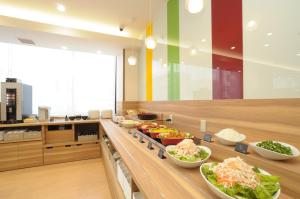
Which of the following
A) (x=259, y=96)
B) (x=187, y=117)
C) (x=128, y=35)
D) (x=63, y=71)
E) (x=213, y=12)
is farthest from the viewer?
(x=63, y=71)

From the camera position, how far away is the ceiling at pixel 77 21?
2785 millimetres

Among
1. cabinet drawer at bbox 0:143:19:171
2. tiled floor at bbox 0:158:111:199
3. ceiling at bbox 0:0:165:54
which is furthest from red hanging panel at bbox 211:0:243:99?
cabinet drawer at bbox 0:143:19:171

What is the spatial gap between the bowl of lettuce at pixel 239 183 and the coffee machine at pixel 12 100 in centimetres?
385

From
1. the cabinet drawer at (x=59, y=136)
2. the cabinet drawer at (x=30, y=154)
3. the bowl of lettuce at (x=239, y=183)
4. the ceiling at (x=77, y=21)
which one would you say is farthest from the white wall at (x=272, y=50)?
the cabinet drawer at (x=30, y=154)

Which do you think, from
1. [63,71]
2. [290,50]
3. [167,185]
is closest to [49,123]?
[63,71]

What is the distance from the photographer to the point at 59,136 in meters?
3.51

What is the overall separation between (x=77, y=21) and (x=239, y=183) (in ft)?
12.8

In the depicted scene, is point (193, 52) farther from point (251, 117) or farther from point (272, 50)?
point (251, 117)

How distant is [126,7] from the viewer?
2.90m

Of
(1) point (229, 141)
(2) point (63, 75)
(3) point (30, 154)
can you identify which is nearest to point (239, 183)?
(1) point (229, 141)

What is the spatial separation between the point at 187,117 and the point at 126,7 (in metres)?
A: 2.37

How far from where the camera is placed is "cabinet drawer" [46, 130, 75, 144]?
3.44 metres

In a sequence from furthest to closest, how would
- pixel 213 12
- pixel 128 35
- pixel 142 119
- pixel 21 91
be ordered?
pixel 128 35, pixel 21 91, pixel 142 119, pixel 213 12

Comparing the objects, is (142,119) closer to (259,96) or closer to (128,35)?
(259,96)
